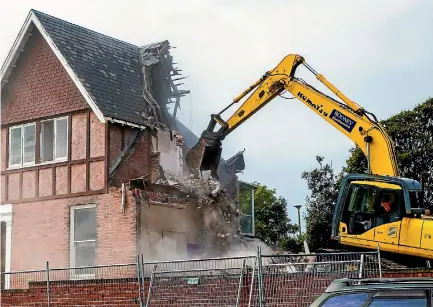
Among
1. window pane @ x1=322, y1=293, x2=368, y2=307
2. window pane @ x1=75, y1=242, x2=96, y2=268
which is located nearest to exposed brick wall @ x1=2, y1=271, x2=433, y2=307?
window pane @ x1=75, y1=242, x2=96, y2=268

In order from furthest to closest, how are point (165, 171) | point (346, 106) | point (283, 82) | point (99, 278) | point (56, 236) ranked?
1. point (165, 171)
2. point (56, 236)
3. point (283, 82)
4. point (346, 106)
5. point (99, 278)

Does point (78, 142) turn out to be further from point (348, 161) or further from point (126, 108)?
point (348, 161)

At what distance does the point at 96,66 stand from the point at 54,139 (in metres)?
2.72

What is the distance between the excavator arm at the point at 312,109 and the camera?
17.0 m

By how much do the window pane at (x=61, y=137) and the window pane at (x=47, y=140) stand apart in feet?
1.07

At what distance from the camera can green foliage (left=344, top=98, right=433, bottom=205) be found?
30453mm

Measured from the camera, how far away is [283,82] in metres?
19.4

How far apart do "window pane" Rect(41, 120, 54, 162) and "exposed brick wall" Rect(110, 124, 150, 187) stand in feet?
7.64

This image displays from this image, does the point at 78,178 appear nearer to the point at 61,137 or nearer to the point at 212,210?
the point at 61,137

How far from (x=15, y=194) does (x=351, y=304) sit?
16.9m

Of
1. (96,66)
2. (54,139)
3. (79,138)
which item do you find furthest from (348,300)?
(96,66)

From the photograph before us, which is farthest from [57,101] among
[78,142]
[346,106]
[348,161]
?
[348,161]

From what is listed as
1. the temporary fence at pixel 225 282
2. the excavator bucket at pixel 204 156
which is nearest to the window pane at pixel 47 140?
the excavator bucket at pixel 204 156

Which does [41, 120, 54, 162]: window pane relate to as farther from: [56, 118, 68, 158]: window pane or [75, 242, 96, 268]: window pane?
[75, 242, 96, 268]: window pane
